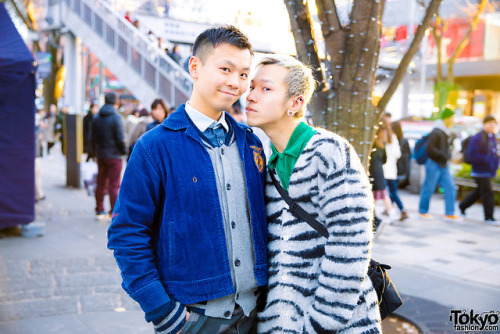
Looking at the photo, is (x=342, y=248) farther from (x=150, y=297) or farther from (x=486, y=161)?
(x=486, y=161)

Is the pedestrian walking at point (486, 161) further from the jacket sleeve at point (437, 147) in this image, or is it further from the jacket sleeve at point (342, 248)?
the jacket sleeve at point (342, 248)

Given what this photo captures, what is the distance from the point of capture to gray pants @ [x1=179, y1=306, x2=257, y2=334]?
1.93 m

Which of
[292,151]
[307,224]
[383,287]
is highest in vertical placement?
[292,151]

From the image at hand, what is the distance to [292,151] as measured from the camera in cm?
206

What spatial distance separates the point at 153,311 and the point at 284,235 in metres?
0.59

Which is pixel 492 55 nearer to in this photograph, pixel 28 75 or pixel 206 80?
pixel 28 75

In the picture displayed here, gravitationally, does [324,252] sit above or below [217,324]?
above

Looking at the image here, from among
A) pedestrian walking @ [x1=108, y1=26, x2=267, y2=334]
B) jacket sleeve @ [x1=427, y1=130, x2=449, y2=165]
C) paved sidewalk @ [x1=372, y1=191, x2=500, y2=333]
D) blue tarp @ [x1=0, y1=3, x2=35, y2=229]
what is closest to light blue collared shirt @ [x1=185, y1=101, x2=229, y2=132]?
pedestrian walking @ [x1=108, y1=26, x2=267, y2=334]

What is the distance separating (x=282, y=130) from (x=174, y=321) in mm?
897

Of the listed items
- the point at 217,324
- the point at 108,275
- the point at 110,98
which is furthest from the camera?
the point at 110,98

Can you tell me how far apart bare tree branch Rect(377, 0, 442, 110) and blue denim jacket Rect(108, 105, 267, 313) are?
6.84ft

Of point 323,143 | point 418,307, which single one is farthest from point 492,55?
point 323,143

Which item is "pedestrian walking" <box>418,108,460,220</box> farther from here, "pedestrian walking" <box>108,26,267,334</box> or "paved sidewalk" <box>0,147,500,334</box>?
"pedestrian walking" <box>108,26,267,334</box>

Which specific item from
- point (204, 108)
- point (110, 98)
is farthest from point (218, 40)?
point (110, 98)
